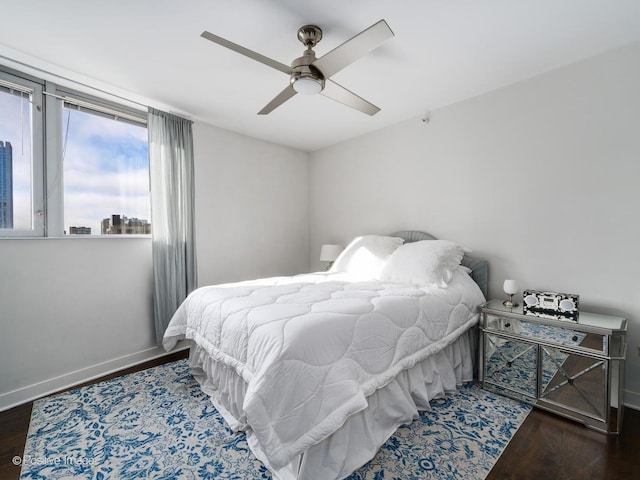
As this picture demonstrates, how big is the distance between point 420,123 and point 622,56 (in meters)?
1.53

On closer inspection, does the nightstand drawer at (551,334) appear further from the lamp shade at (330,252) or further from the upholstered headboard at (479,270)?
the lamp shade at (330,252)

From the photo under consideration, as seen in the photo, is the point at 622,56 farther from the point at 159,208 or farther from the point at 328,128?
the point at 159,208

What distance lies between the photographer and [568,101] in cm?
223

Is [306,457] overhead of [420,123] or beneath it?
beneath

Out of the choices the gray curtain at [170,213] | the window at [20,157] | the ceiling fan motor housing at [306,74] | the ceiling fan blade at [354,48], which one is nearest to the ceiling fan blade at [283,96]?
the ceiling fan motor housing at [306,74]

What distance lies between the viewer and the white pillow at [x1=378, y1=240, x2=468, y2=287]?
2430 millimetres

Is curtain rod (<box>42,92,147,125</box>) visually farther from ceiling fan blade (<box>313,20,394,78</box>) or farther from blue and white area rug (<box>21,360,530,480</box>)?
blue and white area rug (<box>21,360,530,480</box>)

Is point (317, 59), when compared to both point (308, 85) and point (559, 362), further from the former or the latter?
point (559, 362)

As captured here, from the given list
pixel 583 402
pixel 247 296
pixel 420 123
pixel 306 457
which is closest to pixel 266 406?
pixel 306 457

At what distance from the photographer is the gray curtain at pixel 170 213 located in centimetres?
283

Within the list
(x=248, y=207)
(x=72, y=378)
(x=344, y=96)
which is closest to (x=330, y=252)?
(x=248, y=207)

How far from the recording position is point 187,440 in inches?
67.2

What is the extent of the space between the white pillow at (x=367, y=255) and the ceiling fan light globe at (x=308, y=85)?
1696 millimetres

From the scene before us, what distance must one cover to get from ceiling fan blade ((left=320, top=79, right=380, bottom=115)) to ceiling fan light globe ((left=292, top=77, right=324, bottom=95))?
0.07 metres
